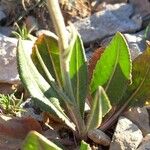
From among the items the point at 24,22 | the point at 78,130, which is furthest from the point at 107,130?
the point at 24,22

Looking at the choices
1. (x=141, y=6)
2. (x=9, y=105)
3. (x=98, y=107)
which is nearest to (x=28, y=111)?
(x=9, y=105)

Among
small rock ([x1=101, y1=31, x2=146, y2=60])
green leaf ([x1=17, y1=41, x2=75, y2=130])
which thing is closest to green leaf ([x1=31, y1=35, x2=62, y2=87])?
green leaf ([x1=17, y1=41, x2=75, y2=130])

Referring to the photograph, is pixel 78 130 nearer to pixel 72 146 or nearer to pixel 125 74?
pixel 72 146

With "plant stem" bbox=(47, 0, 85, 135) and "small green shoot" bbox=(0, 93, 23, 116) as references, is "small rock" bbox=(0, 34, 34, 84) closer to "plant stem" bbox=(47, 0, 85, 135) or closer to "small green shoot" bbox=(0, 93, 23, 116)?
"small green shoot" bbox=(0, 93, 23, 116)

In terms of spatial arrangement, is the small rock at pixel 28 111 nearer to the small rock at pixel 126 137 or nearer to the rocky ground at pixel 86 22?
the rocky ground at pixel 86 22

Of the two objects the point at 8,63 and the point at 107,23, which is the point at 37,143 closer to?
the point at 8,63

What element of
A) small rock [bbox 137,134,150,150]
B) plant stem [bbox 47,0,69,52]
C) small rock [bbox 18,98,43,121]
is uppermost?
plant stem [bbox 47,0,69,52]
